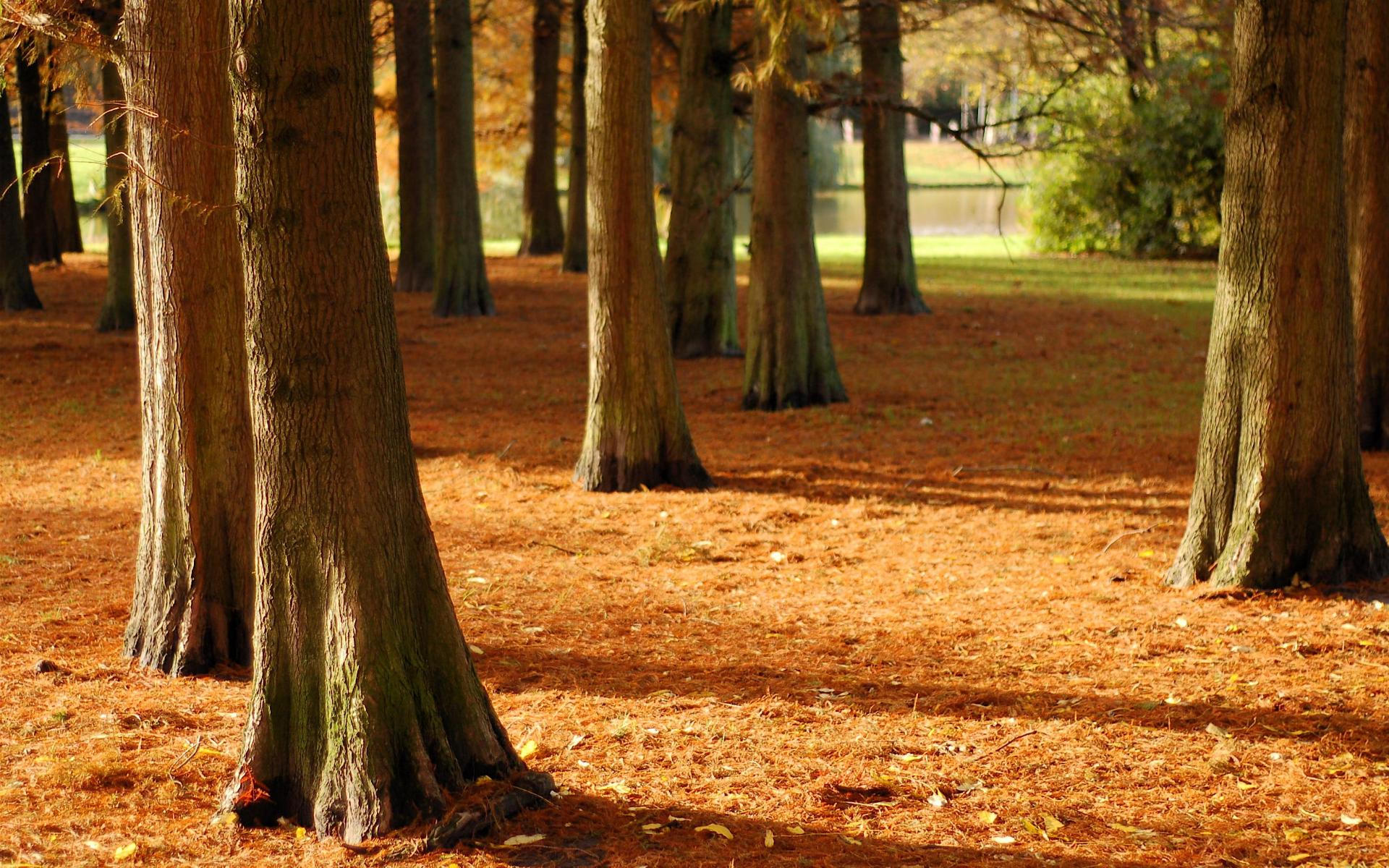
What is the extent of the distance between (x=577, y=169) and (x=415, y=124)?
366cm

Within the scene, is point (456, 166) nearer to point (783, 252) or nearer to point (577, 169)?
point (577, 169)

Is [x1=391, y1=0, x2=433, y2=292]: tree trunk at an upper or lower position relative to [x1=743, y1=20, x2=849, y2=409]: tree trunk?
upper

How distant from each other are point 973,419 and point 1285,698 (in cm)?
667

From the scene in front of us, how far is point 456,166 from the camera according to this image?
18422 mm

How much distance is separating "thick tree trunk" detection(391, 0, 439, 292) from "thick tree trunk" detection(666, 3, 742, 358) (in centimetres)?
627

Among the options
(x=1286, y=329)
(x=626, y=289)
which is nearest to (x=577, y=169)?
(x=626, y=289)

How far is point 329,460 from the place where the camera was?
4.03m

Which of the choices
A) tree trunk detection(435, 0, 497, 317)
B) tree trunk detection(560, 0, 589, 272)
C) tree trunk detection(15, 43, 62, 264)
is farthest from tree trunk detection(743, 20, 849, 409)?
tree trunk detection(15, 43, 62, 264)

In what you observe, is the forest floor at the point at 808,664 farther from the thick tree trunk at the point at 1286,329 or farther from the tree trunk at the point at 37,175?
the tree trunk at the point at 37,175

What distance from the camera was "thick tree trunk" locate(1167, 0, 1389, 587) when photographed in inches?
245

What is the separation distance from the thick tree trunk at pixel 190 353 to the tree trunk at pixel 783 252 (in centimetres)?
659

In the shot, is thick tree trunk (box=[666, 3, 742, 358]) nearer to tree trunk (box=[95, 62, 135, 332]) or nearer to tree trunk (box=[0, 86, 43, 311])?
tree trunk (box=[95, 62, 135, 332])

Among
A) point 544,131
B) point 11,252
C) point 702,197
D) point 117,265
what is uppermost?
point 544,131

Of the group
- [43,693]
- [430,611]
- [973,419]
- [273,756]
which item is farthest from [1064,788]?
[973,419]
